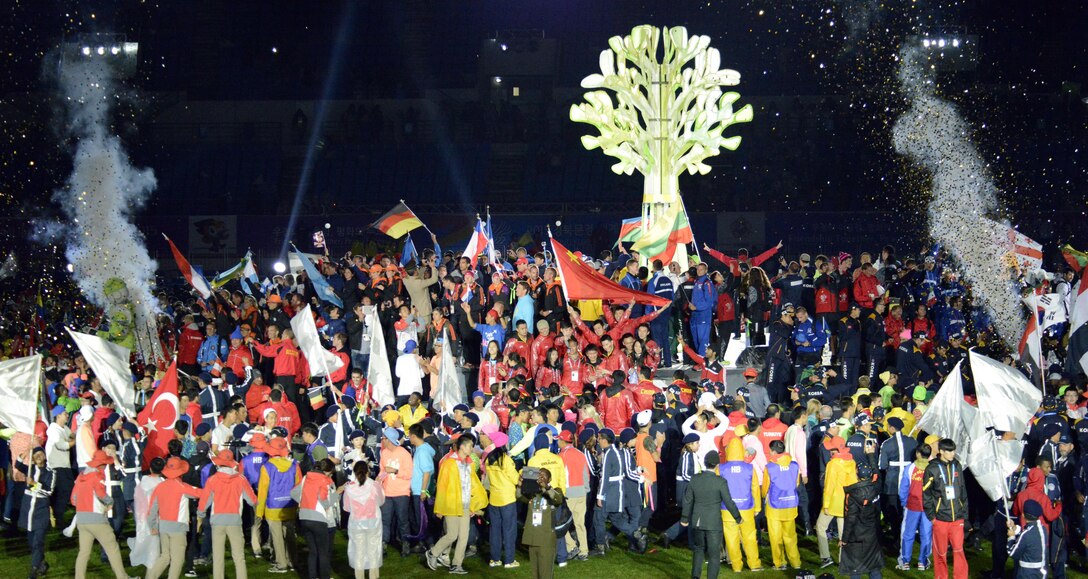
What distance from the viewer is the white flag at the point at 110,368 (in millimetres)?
15469

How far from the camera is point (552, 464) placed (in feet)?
46.3

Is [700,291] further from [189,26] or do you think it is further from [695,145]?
[189,26]

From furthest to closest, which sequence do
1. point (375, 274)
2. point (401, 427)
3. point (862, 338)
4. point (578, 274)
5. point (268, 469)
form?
point (375, 274), point (862, 338), point (578, 274), point (401, 427), point (268, 469)

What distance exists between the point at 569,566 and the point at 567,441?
137 cm

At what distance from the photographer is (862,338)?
2017 cm

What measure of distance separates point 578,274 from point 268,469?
247 inches

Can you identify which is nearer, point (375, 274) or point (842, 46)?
point (375, 274)

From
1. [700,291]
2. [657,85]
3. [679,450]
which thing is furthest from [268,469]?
[657,85]

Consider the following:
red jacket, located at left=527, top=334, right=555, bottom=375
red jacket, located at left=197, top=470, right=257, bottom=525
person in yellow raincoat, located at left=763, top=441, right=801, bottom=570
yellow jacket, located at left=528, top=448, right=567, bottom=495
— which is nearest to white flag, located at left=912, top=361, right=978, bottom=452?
person in yellow raincoat, located at left=763, top=441, right=801, bottom=570

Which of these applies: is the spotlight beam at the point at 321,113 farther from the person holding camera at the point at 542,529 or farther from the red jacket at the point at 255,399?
the person holding camera at the point at 542,529

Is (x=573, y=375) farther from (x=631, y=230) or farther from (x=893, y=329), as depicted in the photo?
(x=631, y=230)

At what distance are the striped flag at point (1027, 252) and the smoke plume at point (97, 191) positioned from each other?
776 inches

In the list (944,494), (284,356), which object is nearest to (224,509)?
(284,356)

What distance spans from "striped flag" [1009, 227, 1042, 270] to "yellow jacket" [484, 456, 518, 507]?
11.1 meters
